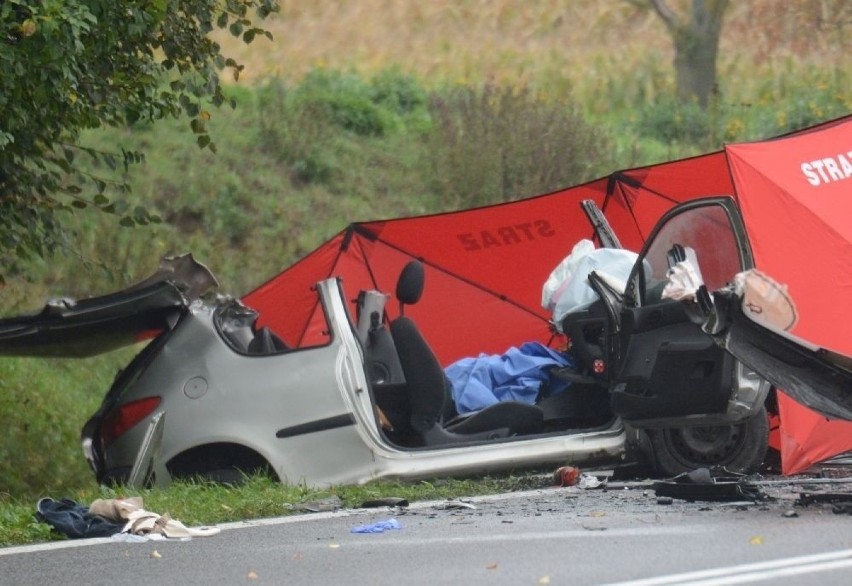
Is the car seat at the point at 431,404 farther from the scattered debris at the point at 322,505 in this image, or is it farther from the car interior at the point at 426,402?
the scattered debris at the point at 322,505

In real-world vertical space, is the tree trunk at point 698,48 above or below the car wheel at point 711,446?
above

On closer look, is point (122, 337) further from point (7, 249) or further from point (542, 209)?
point (542, 209)

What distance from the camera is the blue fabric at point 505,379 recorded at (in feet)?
33.3

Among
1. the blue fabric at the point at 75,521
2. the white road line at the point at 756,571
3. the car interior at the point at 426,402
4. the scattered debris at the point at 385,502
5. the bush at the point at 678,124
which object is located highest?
the bush at the point at 678,124

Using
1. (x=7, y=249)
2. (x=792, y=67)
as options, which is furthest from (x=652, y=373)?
(x=792, y=67)

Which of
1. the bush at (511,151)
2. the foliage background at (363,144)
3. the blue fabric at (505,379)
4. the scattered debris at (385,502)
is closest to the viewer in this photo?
the scattered debris at (385,502)

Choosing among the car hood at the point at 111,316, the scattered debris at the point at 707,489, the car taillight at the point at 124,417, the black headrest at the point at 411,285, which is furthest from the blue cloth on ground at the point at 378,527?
the car hood at the point at 111,316

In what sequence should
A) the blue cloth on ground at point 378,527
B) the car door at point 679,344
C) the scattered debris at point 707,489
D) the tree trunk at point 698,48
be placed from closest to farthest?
the blue cloth on ground at point 378,527 → the scattered debris at point 707,489 → the car door at point 679,344 → the tree trunk at point 698,48

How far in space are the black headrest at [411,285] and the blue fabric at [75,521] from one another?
7.78ft

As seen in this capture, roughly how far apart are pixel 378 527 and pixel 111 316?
270cm

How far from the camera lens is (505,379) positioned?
1029 centimetres

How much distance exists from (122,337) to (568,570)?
4866 millimetres

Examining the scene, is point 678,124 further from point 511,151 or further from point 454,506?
point 454,506

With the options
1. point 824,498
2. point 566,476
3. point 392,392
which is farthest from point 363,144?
point 824,498
